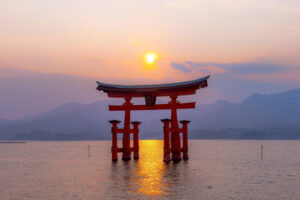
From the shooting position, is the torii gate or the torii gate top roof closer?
the torii gate top roof

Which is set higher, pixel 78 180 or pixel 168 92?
pixel 168 92

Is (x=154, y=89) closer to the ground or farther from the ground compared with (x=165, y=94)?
farther from the ground

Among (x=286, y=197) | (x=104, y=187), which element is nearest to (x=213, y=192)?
(x=286, y=197)

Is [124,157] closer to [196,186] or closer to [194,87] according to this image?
[194,87]

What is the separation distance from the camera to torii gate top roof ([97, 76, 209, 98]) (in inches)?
1264

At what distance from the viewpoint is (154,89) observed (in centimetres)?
3347

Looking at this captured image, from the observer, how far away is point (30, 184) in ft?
81.9

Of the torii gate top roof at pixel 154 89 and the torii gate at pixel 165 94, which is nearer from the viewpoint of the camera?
the torii gate top roof at pixel 154 89

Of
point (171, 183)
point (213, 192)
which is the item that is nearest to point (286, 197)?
point (213, 192)

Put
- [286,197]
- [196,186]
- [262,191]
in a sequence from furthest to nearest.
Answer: [196,186], [262,191], [286,197]

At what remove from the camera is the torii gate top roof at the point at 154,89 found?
105 ft

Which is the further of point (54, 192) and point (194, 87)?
point (194, 87)

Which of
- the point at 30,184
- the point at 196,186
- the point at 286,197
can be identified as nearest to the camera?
the point at 286,197

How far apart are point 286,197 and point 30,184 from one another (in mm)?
15609
